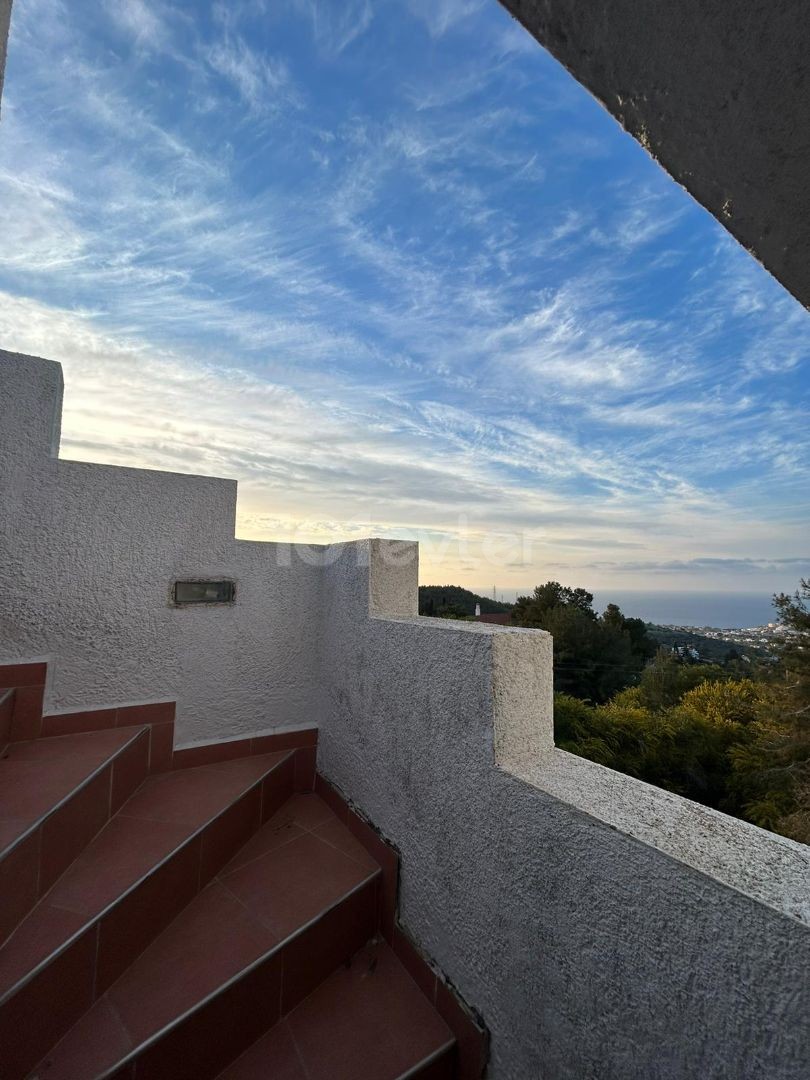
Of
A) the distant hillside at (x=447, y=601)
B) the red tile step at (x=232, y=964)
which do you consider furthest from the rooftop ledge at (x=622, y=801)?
the distant hillside at (x=447, y=601)

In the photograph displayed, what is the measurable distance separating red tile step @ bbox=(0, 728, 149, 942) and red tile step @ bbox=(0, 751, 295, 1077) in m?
0.05

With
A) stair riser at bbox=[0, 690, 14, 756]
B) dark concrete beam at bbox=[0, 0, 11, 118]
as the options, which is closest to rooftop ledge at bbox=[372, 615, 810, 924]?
dark concrete beam at bbox=[0, 0, 11, 118]

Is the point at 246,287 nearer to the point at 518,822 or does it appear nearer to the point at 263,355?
the point at 263,355

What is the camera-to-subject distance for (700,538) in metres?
14.8

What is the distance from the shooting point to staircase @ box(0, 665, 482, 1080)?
167cm

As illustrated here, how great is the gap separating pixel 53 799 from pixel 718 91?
10.2ft

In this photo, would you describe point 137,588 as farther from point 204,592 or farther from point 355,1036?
point 355,1036

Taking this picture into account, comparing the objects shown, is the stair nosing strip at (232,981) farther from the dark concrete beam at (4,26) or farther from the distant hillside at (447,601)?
the distant hillside at (447,601)

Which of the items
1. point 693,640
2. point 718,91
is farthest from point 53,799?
point 693,640

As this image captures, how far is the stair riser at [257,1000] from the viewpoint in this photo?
1.66 m

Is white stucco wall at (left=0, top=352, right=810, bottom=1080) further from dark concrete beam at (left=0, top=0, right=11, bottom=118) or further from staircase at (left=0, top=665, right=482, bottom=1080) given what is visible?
dark concrete beam at (left=0, top=0, right=11, bottom=118)

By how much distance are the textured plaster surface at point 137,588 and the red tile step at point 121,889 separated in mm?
387

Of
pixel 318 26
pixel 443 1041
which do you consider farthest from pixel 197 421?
pixel 443 1041

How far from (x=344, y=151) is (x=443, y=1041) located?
735 centimetres
